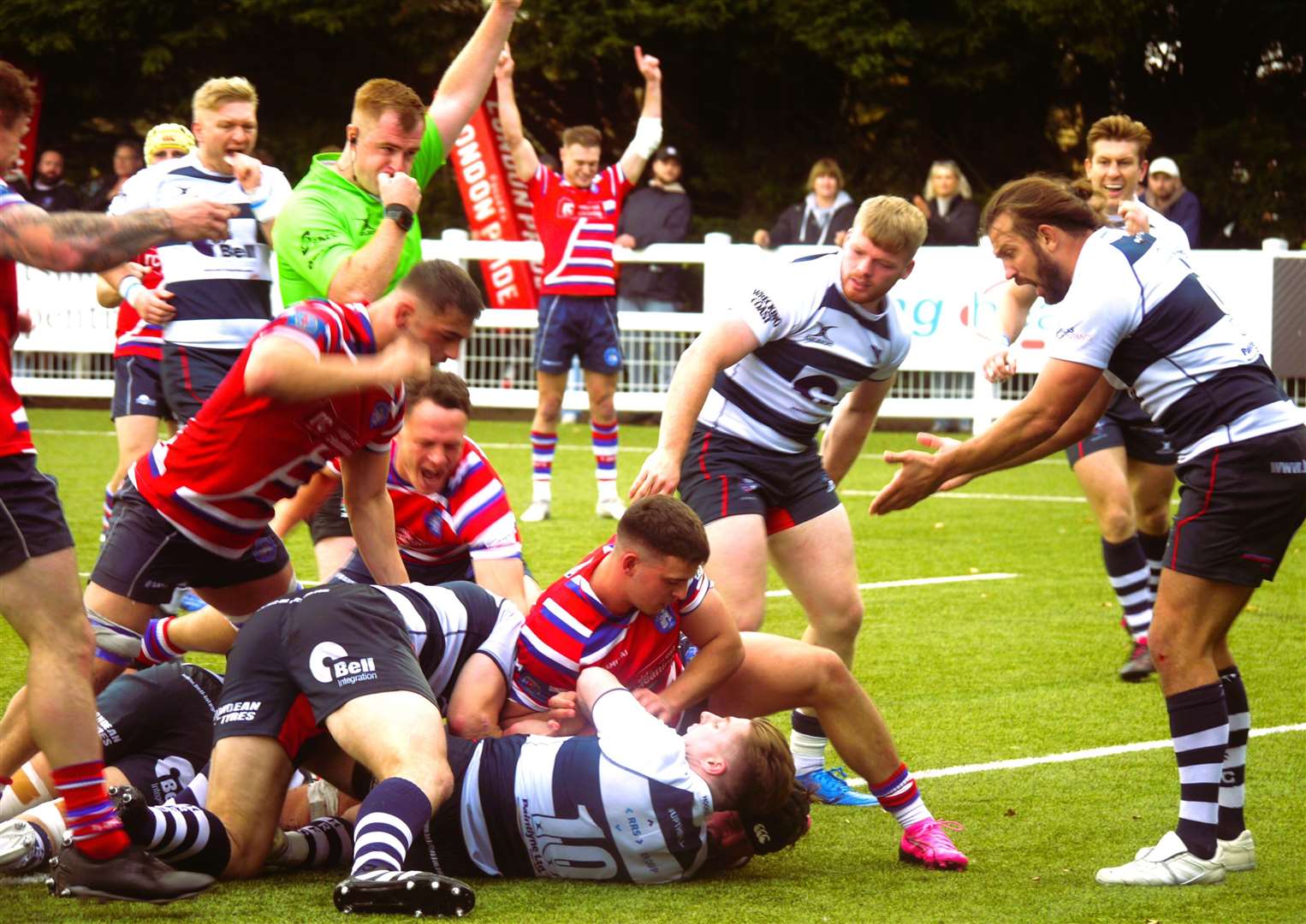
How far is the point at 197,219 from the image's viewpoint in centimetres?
435

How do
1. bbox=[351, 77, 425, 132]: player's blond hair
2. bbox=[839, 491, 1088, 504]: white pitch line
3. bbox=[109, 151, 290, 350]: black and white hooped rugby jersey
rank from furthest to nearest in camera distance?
bbox=[839, 491, 1088, 504]: white pitch line → bbox=[109, 151, 290, 350]: black and white hooped rugby jersey → bbox=[351, 77, 425, 132]: player's blond hair

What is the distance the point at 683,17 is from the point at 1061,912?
675 inches

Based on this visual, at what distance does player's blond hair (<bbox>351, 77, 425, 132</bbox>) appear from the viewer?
5902 millimetres

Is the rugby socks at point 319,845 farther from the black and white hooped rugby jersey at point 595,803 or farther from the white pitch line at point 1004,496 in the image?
the white pitch line at point 1004,496

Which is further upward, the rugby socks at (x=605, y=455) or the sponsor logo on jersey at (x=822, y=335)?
the sponsor logo on jersey at (x=822, y=335)

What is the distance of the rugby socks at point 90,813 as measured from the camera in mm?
4320

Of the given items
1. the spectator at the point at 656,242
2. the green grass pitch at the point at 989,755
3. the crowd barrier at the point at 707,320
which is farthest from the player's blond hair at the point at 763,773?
the spectator at the point at 656,242

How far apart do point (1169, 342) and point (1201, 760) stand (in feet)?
3.86

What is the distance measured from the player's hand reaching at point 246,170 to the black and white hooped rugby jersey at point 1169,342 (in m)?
3.82

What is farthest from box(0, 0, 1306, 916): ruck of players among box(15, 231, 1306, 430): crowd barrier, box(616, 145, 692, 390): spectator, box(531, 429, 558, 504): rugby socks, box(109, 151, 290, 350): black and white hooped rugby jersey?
box(616, 145, 692, 390): spectator

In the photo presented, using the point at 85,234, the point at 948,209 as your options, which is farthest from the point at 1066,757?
the point at 948,209

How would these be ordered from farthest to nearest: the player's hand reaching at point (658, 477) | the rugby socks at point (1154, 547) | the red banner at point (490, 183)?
the red banner at point (490, 183)
the rugby socks at point (1154, 547)
the player's hand reaching at point (658, 477)

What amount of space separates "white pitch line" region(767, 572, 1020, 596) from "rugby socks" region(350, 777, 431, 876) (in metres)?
5.42

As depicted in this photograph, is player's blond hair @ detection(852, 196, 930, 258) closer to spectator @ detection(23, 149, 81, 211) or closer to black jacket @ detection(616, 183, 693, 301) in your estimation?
black jacket @ detection(616, 183, 693, 301)
